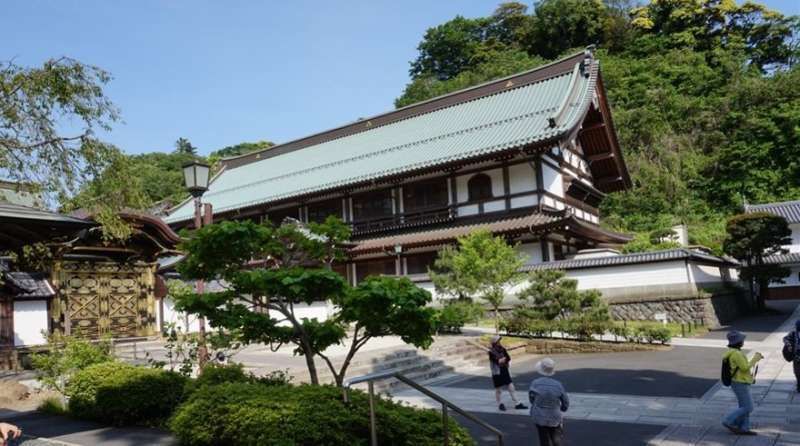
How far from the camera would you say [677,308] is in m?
20.2

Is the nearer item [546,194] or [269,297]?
[269,297]

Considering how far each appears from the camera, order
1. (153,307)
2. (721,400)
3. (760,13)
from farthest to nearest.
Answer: (760,13) → (153,307) → (721,400)

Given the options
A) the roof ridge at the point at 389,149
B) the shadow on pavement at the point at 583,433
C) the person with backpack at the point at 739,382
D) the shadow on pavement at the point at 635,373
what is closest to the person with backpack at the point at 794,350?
the shadow on pavement at the point at 635,373

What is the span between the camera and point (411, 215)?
89.2ft

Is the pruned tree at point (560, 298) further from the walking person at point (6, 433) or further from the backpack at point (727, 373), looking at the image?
the walking person at point (6, 433)

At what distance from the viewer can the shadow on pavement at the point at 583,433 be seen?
7.62 metres

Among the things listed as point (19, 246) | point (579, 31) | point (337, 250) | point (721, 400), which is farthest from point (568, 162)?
point (579, 31)

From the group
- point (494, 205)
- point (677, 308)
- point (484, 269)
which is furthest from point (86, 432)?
point (494, 205)

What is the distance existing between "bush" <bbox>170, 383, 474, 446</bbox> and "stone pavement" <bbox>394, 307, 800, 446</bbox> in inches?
136

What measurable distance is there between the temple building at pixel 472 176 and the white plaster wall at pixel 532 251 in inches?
2.2

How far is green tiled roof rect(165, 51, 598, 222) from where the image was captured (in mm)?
25031

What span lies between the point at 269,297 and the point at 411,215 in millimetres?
20062

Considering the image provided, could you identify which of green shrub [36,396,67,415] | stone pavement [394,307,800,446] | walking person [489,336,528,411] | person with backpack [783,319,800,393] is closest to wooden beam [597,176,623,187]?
stone pavement [394,307,800,446]

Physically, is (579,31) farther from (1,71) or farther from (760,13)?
(1,71)
